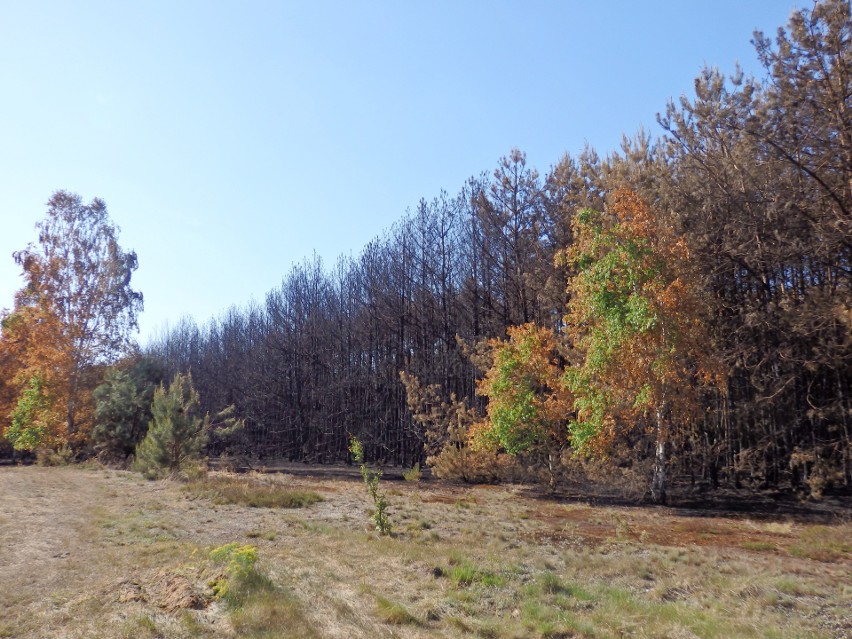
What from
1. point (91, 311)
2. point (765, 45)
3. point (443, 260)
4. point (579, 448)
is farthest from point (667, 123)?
point (91, 311)

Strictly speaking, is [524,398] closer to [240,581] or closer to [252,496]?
[252,496]

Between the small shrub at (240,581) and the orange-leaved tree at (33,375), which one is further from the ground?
the orange-leaved tree at (33,375)

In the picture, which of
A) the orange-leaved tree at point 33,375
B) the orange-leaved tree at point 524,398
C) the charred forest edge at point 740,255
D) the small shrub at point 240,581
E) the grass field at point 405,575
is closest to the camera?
the grass field at point 405,575

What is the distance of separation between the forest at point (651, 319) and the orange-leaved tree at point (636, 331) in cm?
6

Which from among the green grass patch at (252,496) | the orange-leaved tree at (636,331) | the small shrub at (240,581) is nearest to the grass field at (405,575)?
the small shrub at (240,581)

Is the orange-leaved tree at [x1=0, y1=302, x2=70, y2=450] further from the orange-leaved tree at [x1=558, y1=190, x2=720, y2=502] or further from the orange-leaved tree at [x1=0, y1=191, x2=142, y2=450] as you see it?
the orange-leaved tree at [x1=558, y1=190, x2=720, y2=502]

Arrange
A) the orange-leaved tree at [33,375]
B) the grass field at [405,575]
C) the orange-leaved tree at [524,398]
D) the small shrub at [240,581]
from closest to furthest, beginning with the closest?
the grass field at [405,575] < the small shrub at [240,581] < the orange-leaved tree at [524,398] < the orange-leaved tree at [33,375]

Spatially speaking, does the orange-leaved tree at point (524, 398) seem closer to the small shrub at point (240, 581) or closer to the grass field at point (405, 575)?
the grass field at point (405, 575)

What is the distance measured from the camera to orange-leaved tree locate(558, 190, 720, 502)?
1820cm

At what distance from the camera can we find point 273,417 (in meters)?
59.0

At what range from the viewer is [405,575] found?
843cm

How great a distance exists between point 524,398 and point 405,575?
13639mm

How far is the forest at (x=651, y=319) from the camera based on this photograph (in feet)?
55.7

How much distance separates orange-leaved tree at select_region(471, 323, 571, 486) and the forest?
7cm
